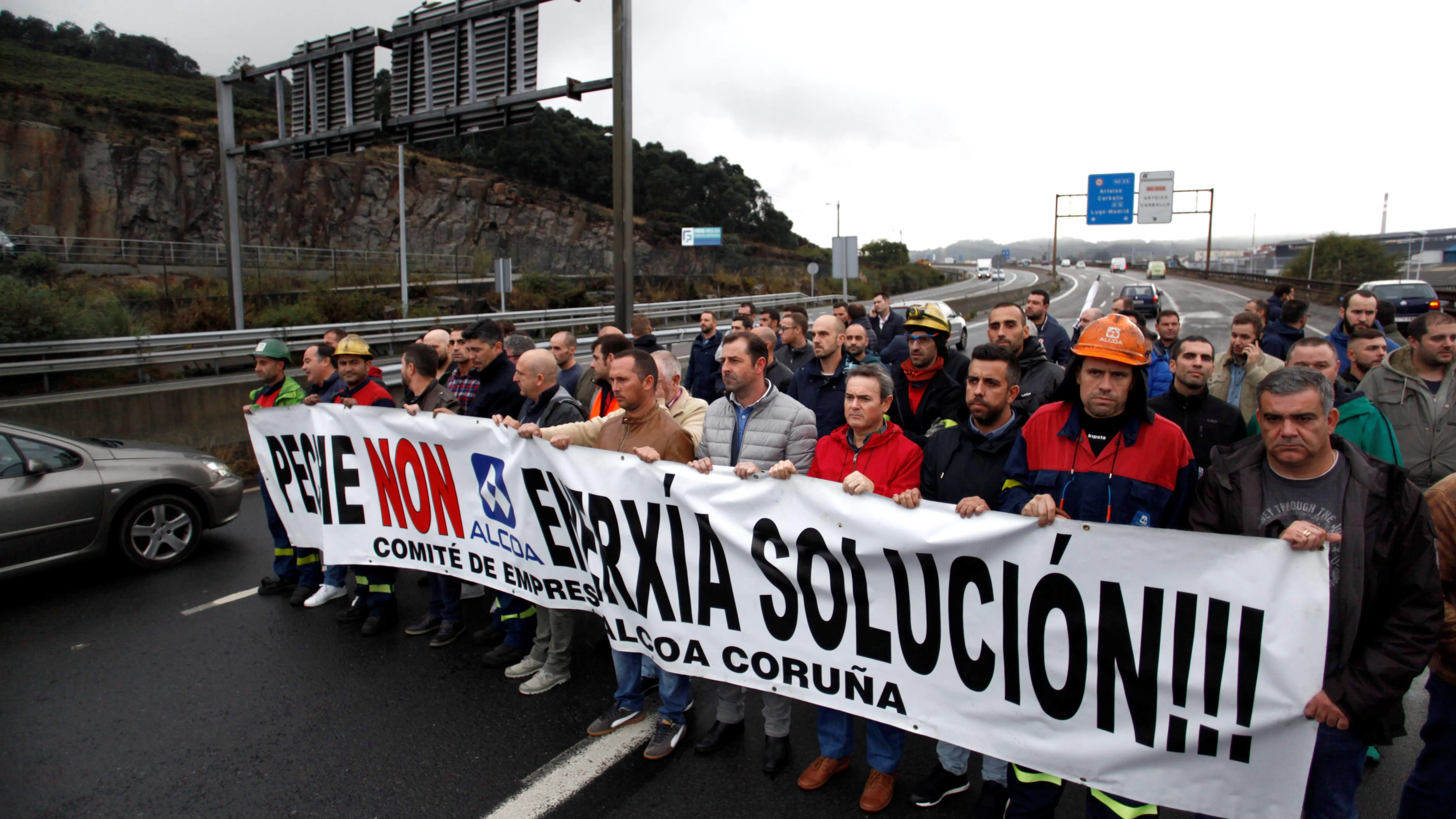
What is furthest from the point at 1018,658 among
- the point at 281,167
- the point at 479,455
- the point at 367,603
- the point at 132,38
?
the point at 132,38

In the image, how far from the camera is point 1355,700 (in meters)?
2.46

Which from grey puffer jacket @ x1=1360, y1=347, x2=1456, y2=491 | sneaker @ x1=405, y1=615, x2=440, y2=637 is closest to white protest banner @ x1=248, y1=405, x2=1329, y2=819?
sneaker @ x1=405, y1=615, x2=440, y2=637

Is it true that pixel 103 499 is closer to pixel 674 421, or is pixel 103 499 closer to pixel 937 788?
pixel 674 421

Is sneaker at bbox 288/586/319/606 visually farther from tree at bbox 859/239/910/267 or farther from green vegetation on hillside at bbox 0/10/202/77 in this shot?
tree at bbox 859/239/910/267

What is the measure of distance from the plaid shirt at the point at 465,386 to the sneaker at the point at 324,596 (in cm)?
151

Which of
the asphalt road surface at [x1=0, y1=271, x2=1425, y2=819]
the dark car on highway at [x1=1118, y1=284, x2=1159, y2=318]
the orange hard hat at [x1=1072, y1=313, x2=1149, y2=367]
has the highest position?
the dark car on highway at [x1=1118, y1=284, x2=1159, y2=318]

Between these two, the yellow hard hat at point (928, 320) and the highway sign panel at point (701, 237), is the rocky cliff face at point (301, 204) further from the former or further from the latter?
the yellow hard hat at point (928, 320)

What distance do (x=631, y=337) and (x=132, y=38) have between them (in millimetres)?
68940

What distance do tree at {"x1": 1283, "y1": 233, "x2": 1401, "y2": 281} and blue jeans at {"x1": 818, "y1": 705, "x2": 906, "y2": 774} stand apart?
252 feet

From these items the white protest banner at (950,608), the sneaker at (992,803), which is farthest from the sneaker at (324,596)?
the sneaker at (992,803)

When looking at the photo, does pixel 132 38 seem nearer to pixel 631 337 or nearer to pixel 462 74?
pixel 462 74

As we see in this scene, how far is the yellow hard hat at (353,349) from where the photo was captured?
5406 millimetres

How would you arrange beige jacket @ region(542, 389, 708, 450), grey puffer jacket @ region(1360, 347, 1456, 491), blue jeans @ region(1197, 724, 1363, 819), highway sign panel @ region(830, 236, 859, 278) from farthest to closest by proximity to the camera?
highway sign panel @ region(830, 236, 859, 278) < beige jacket @ region(542, 389, 708, 450) < grey puffer jacket @ region(1360, 347, 1456, 491) < blue jeans @ region(1197, 724, 1363, 819)

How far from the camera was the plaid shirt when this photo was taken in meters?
5.93
